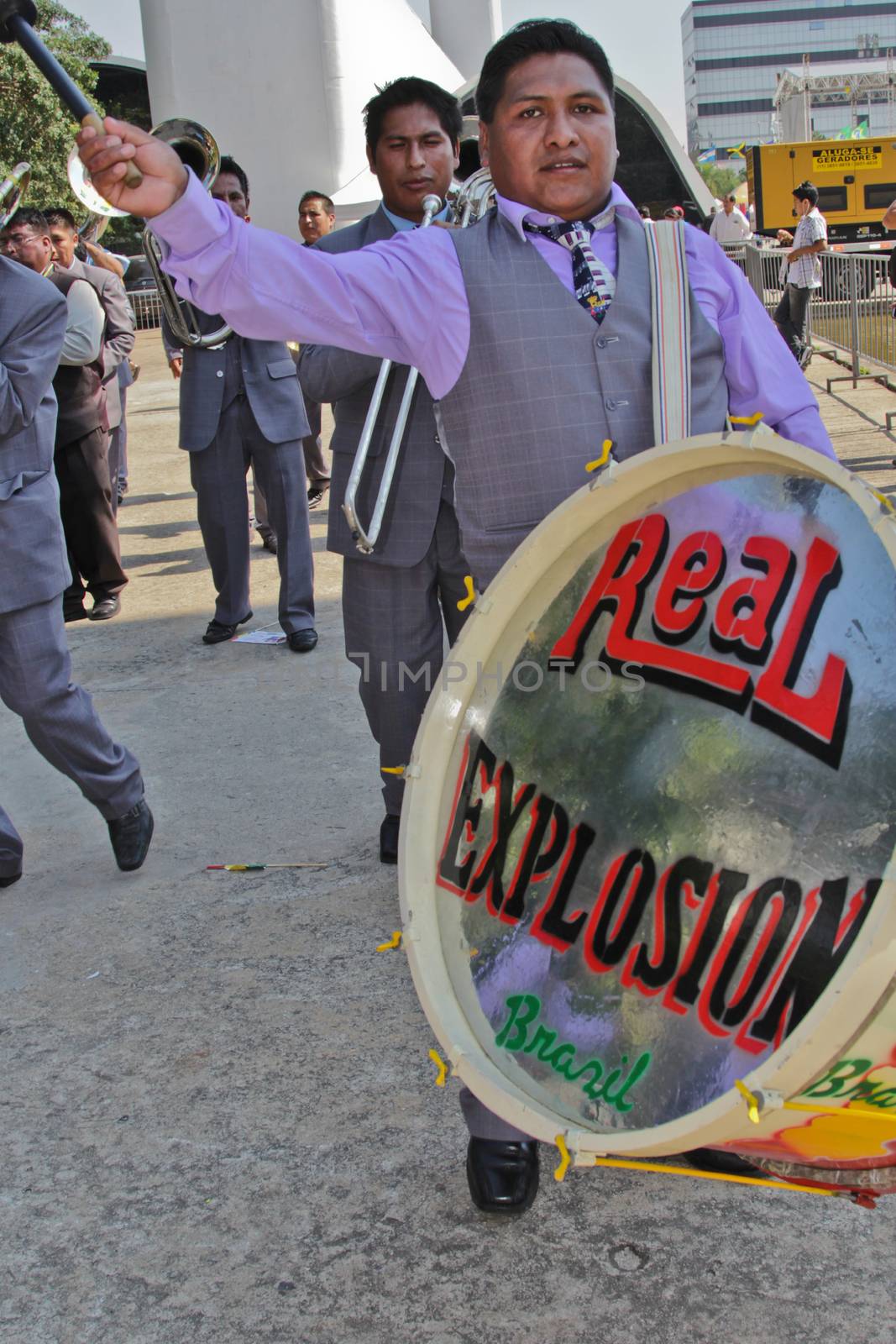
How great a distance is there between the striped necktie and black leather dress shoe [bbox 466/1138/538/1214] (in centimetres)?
141

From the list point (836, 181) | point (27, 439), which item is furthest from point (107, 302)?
point (836, 181)

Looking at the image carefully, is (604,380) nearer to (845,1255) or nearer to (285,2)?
(845,1255)

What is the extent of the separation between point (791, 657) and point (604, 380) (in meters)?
0.72

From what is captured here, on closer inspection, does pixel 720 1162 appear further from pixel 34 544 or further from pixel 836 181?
pixel 836 181

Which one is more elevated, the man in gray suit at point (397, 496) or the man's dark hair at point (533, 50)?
the man's dark hair at point (533, 50)

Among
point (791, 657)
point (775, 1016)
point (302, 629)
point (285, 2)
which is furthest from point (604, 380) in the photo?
point (285, 2)

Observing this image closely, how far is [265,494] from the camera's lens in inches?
229

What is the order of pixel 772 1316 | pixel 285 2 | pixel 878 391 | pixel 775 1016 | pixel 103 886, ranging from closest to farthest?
1. pixel 775 1016
2. pixel 772 1316
3. pixel 103 886
4. pixel 878 391
5. pixel 285 2

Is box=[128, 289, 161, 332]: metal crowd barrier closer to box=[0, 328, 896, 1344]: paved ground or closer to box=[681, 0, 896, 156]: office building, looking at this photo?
box=[0, 328, 896, 1344]: paved ground

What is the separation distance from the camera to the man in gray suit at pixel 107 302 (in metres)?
6.78

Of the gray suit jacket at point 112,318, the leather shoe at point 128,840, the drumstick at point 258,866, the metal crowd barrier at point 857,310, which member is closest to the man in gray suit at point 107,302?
the gray suit jacket at point 112,318

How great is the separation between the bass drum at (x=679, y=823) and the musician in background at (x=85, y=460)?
4.72 metres

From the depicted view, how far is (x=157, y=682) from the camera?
543cm

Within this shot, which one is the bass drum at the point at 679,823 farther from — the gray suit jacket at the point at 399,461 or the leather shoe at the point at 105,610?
the leather shoe at the point at 105,610
